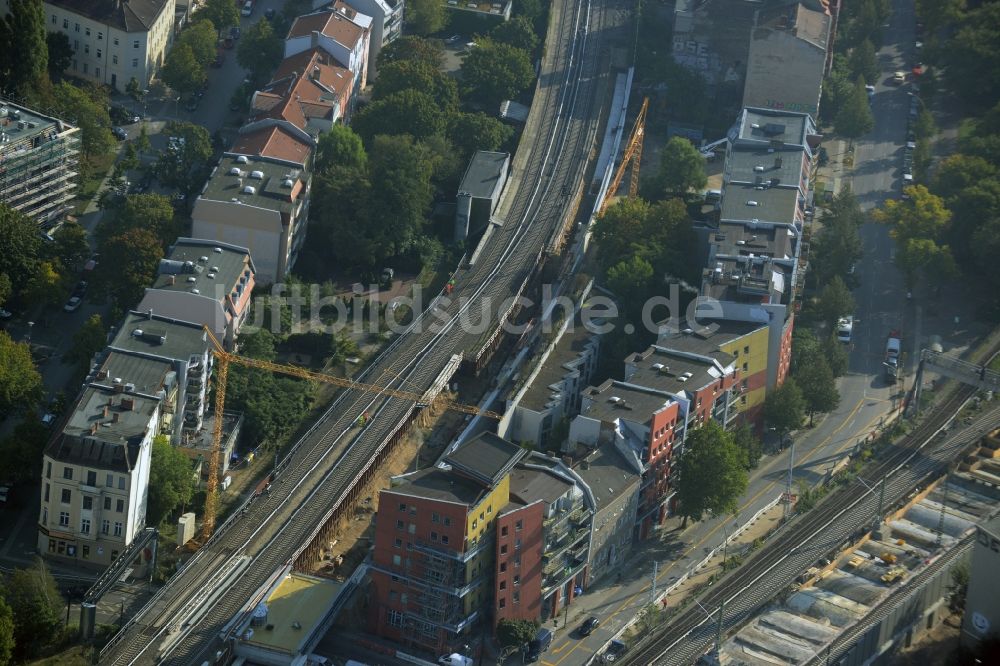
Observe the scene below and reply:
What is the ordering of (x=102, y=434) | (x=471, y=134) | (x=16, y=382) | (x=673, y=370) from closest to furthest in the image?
1. (x=102, y=434)
2. (x=16, y=382)
3. (x=673, y=370)
4. (x=471, y=134)

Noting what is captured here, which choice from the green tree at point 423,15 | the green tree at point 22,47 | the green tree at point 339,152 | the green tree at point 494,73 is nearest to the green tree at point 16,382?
the green tree at point 22,47

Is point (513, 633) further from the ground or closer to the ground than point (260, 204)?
closer to the ground

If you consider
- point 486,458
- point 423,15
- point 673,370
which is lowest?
point 486,458

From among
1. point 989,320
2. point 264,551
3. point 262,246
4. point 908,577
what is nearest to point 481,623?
point 264,551

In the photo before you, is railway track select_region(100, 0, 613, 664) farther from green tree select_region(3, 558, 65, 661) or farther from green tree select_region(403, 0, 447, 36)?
green tree select_region(403, 0, 447, 36)

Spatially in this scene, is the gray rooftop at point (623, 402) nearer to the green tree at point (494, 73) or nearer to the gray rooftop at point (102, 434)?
the gray rooftop at point (102, 434)

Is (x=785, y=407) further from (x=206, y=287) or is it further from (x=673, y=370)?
(x=206, y=287)

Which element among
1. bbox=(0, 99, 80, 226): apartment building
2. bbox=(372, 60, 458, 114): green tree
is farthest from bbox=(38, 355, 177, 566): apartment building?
bbox=(372, 60, 458, 114): green tree

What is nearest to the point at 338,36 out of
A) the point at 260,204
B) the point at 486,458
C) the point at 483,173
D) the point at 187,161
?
the point at 483,173
